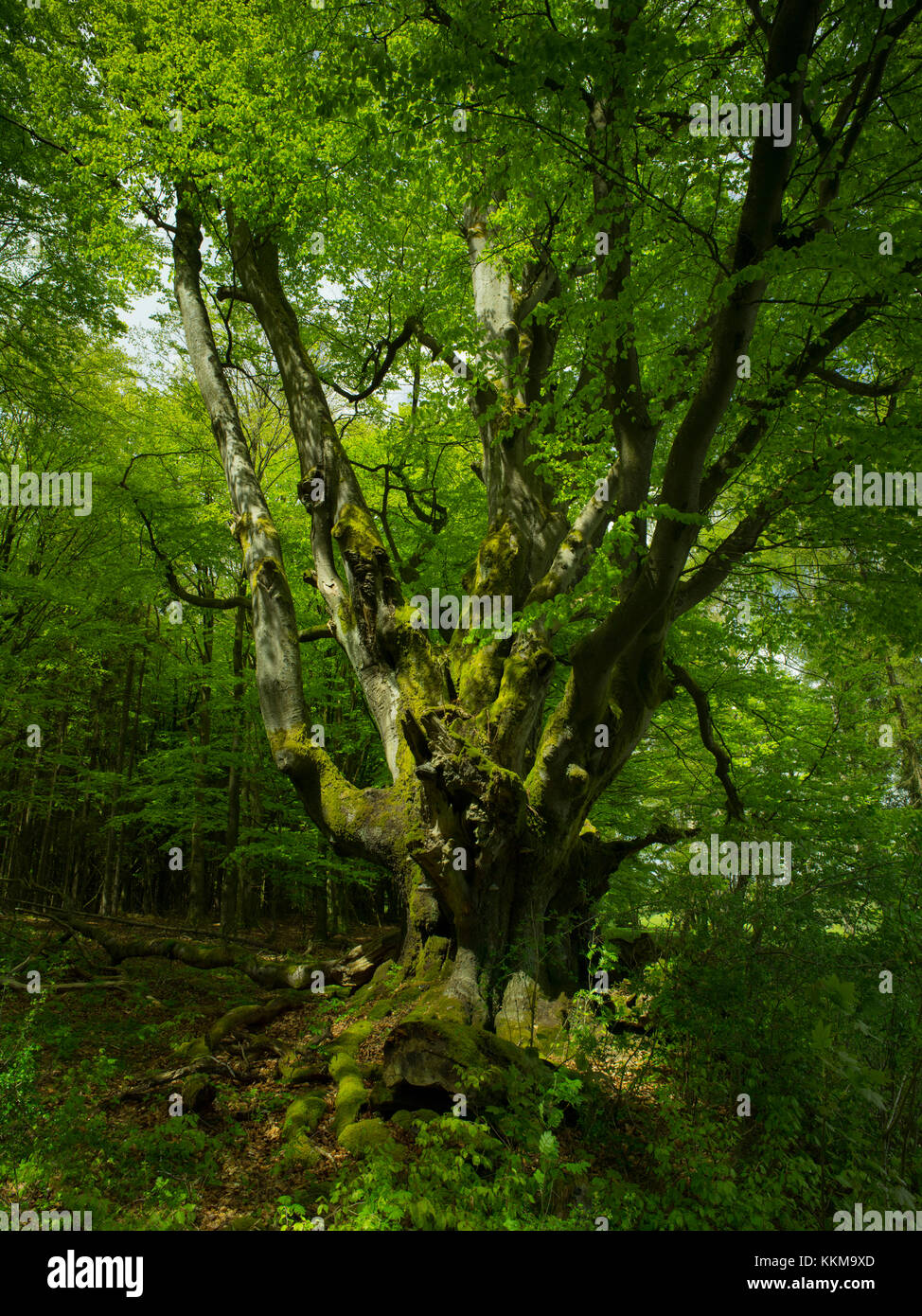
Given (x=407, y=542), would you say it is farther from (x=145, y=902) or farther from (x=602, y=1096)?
(x=145, y=902)

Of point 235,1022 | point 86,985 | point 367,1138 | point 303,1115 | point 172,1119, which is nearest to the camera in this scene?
point 367,1138

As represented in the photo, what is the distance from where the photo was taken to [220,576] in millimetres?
16016

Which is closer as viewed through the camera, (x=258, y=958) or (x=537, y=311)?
(x=537, y=311)

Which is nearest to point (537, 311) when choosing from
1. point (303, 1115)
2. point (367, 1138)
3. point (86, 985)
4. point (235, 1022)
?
point (367, 1138)

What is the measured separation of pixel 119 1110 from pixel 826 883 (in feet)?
14.9

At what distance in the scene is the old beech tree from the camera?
12.5ft

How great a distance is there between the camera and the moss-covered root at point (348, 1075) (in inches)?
160

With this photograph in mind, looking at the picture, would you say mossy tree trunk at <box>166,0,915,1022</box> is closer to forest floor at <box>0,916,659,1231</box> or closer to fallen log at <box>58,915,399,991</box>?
forest floor at <box>0,916,659,1231</box>

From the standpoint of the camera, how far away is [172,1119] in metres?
3.91

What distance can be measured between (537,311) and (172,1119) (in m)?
5.98

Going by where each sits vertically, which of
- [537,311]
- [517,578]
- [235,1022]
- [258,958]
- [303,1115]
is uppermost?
[537,311]

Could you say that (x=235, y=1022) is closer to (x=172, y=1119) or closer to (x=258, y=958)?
(x=172, y=1119)

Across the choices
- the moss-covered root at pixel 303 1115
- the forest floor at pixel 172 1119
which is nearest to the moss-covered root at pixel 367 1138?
the forest floor at pixel 172 1119
